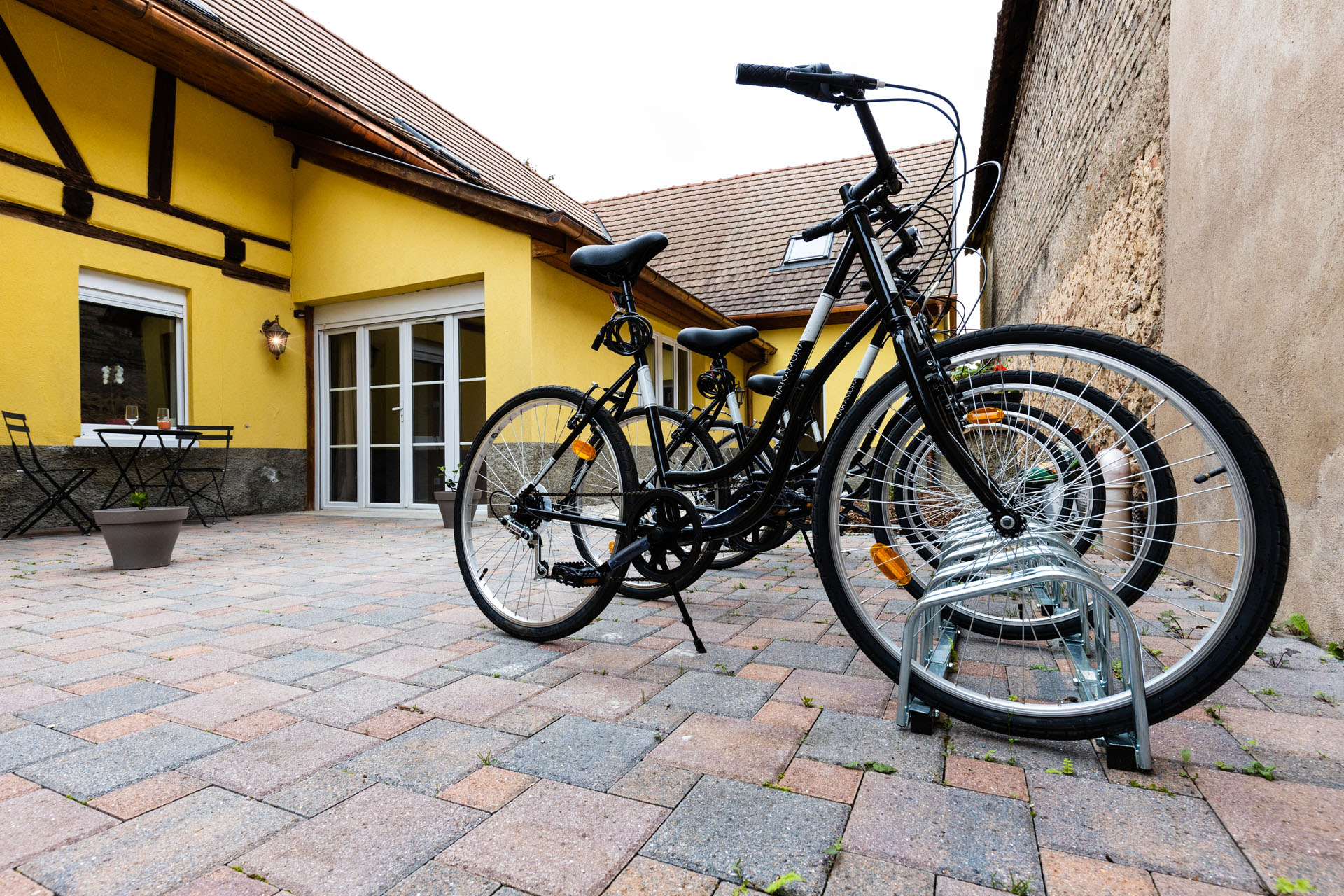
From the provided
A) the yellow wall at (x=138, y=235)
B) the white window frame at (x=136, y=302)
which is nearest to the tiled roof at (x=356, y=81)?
the yellow wall at (x=138, y=235)

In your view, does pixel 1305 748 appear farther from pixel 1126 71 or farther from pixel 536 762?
pixel 1126 71

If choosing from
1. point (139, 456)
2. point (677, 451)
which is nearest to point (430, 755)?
point (677, 451)

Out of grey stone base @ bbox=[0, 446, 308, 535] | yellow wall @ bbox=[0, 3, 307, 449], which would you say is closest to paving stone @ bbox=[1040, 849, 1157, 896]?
grey stone base @ bbox=[0, 446, 308, 535]

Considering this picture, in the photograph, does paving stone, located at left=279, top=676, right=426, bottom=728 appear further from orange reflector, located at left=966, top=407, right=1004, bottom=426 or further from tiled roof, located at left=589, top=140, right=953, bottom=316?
tiled roof, located at left=589, top=140, right=953, bottom=316

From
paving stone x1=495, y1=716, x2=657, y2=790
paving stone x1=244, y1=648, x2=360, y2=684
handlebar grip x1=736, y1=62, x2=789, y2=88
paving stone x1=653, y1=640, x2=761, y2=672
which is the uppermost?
handlebar grip x1=736, y1=62, x2=789, y2=88

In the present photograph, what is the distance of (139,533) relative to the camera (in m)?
3.60

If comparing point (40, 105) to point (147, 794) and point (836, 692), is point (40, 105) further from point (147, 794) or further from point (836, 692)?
point (836, 692)

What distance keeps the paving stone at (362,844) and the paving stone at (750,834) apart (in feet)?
1.07

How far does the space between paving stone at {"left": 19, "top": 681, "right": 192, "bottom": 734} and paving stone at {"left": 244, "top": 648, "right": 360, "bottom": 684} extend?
0.19m

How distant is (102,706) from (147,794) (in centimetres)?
60

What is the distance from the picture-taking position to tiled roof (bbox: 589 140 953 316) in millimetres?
10427

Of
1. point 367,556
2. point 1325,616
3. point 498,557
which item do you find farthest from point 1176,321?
point 367,556

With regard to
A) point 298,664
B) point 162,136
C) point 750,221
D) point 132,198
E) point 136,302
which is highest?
point 750,221

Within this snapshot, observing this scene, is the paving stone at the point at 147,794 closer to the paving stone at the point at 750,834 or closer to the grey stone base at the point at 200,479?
the paving stone at the point at 750,834
